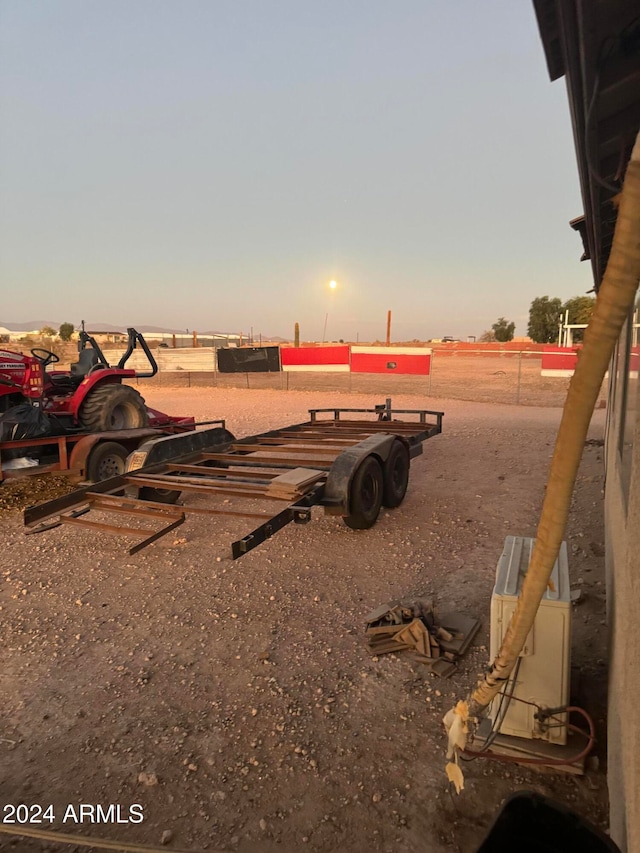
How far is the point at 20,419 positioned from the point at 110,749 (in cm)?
506

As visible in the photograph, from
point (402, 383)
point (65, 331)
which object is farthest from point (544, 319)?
point (65, 331)

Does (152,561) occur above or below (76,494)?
below

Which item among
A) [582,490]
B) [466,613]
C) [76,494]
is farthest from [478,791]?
[582,490]

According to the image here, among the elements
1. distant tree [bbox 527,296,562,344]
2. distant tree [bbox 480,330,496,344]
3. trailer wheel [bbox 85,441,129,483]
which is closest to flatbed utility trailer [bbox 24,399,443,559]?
trailer wheel [bbox 85,441,129,483]

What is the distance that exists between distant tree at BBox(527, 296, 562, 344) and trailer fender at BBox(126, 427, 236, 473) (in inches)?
2024

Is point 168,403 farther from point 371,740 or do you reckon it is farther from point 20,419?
point 371,740

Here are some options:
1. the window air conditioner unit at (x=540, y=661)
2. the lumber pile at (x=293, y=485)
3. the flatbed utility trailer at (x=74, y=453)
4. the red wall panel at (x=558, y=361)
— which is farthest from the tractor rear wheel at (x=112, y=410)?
the red wall panel at (x=558, y=361)

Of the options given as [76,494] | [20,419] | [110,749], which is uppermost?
[20,419]

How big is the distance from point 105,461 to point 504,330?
72.0 metres

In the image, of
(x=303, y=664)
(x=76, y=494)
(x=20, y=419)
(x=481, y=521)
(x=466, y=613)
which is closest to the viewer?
(x=303, y=664)

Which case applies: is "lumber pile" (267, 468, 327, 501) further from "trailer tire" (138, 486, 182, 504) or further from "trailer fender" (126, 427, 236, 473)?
"trailer fender" (126, 427, 236, 473)

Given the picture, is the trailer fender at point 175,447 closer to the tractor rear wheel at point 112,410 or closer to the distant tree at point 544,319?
the tractor rear wheel at point 112,410

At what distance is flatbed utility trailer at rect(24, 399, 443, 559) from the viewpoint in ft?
14.7

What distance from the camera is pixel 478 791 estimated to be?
7.97ft
